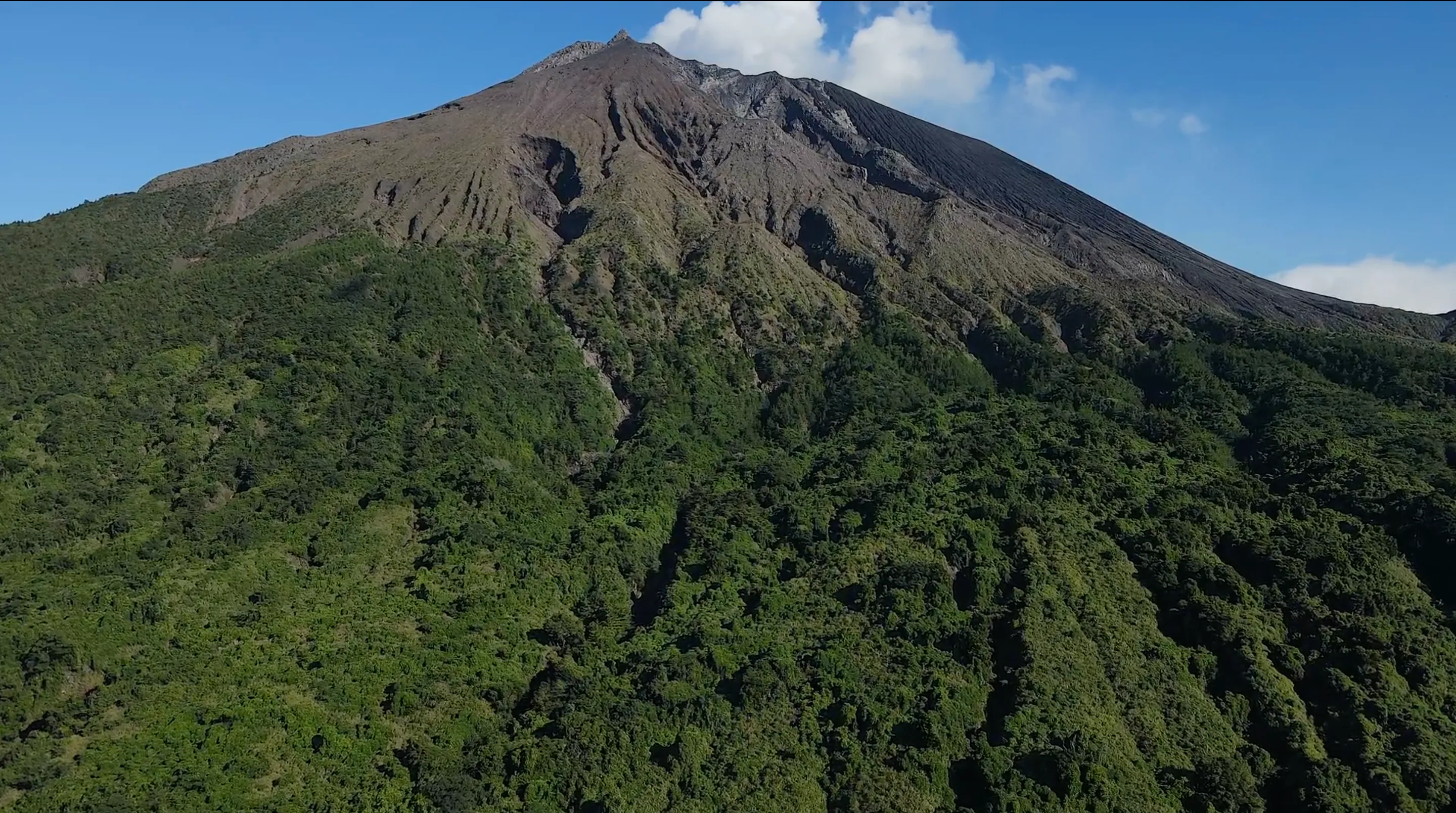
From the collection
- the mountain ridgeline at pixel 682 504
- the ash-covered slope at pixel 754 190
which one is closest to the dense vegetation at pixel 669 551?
the mountain ridgeline at pixel 682 504

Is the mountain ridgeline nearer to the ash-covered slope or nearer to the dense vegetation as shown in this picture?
the dense vegetation

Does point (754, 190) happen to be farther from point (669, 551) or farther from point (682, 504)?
point (669, 551)

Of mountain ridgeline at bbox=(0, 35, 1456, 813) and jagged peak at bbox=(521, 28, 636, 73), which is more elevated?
jagged peak at bbox=(521, 28, 636, 73)

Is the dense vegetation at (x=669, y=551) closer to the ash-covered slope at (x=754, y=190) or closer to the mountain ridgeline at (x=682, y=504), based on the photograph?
the mountain ridgeline at (x=682, y=504)

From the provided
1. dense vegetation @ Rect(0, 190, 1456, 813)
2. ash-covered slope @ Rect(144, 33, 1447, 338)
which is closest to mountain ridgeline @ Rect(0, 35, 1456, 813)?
dense vegetation @ Rect(0, 190, 1456, 813)

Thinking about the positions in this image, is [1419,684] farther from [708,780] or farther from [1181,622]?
[708,780]

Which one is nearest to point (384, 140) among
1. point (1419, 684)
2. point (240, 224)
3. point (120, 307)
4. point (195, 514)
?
point (240, 224)
